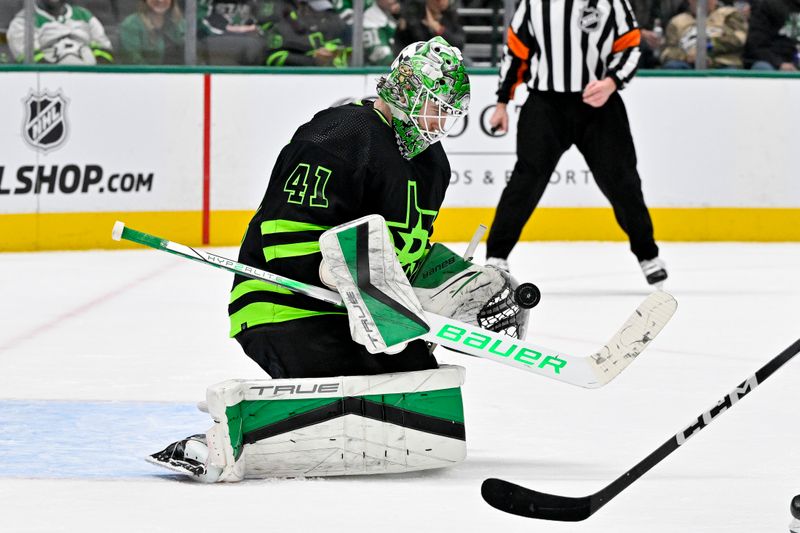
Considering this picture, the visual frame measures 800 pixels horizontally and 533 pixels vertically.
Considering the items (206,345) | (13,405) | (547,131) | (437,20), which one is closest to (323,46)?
(437,20)

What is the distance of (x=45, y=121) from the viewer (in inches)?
246

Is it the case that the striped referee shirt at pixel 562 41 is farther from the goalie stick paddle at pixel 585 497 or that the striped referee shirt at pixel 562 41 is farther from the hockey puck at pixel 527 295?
the goalie stick paddle at pixel 585 497

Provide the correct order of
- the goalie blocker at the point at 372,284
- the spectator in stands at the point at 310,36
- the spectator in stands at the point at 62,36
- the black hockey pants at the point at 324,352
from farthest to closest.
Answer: the spectator in stands at the point at 310,36
the spectator in stands at the point at 62,36
the black hockey pants at the point at 324,352
the goalie blocker at the point at 372,284

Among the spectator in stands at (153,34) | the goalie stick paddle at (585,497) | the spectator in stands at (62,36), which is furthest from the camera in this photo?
the spectator in stands at (153,34)

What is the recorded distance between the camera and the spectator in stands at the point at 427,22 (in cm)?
689

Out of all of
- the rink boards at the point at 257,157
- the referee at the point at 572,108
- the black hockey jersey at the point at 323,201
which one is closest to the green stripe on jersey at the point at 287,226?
the black hockey jersey at the point at 323,201

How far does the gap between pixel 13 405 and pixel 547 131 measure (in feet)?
8.64

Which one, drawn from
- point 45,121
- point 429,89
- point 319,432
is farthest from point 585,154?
point 319,432

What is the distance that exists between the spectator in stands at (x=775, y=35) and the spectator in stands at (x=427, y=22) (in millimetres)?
1428

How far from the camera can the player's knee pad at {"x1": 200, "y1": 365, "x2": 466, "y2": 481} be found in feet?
8.42

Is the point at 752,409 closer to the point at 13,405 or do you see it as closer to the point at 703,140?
the point at 13,405

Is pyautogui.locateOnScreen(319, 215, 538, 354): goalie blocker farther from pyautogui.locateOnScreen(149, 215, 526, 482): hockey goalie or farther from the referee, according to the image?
the referee

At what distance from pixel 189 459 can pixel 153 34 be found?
428 centimetres

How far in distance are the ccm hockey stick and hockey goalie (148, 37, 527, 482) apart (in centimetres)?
6
